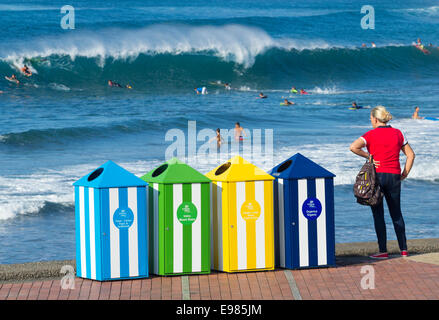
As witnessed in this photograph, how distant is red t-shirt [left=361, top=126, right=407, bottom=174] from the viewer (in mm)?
7301

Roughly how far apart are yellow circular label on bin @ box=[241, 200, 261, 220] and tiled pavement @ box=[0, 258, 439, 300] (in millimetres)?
502

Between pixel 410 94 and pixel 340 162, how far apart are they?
21.5 m

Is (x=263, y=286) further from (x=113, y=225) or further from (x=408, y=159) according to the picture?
(x=408, y=159)

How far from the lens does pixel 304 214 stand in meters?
7.07

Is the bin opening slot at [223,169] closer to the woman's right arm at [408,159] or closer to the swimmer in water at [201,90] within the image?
the woman's right arm at [408,159]

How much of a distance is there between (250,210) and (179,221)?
0.63 metres

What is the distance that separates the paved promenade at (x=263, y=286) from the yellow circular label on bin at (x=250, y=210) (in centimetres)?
50

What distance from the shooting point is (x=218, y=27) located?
50.2 meters

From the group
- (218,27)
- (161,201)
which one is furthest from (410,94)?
(161,201)

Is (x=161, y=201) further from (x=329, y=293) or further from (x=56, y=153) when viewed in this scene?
(x=56, y=153)
